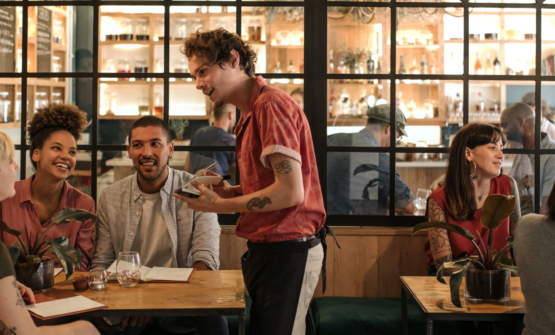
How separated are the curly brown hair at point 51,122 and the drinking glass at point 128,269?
3.01 ft

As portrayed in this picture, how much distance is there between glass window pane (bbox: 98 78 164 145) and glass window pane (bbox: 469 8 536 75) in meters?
1.99

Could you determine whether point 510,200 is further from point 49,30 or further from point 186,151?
point 49,30

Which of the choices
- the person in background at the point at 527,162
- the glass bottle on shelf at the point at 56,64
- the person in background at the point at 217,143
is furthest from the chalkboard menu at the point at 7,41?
the person in background at the point at 527,162

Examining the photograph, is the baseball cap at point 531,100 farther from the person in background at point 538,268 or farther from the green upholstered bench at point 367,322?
the person in background at point 538,268

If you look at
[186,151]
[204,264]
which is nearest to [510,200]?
[204,264]

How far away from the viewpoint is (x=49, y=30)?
3.16m

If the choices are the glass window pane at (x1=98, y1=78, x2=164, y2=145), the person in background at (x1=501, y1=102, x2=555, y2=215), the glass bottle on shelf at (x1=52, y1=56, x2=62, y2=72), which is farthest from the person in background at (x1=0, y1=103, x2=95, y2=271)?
the person in background at (x1=501, y1=102, x2=555, y2=215)

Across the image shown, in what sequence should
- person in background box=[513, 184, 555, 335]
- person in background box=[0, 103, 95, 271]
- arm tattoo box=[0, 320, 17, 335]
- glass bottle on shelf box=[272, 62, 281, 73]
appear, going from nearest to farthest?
arm tattoo box=[0, 320, 17, 335], person in background box=[513, 184, 555, 335], person in background box=[0, 103, 95, 271], glass bottle on shelf box=[272, 62, 281, 73]

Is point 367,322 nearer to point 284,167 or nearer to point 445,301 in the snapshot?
point 445,301

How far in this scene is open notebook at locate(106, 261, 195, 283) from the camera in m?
1.85

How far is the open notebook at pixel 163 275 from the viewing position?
72.7 inches

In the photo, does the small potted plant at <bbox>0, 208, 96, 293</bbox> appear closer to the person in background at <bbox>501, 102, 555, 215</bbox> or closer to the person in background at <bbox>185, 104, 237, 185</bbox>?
the person in background at <bbox>185, 104, 237, 185</bbox>

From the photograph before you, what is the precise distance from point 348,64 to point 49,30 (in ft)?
6.34

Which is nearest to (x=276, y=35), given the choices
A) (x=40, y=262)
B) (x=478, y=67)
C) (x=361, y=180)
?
(x=361, y=180)
